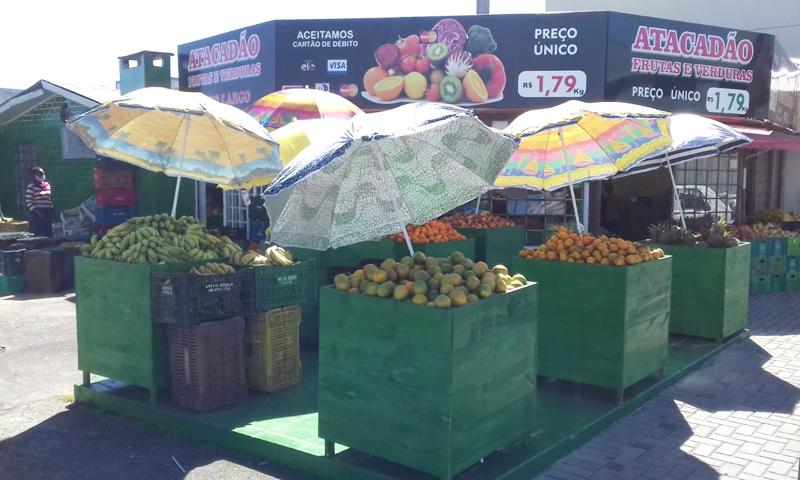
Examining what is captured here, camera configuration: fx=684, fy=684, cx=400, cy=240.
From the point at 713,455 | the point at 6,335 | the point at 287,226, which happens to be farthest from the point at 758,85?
the point at 6,335

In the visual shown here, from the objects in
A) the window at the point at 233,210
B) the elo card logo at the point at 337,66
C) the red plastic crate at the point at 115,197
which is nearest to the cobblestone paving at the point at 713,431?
the elo card logo at the point at 337,66

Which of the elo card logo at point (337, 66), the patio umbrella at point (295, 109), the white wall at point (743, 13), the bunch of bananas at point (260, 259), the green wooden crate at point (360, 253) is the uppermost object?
the white wall at point (743, 13)

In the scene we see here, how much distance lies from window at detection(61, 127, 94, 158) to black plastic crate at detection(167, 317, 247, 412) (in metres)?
13.6

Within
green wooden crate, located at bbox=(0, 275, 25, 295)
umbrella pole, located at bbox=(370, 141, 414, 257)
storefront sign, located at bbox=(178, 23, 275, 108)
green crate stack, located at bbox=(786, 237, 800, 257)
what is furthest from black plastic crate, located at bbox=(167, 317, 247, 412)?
green crate stack, located at bbox=(786, 237, 800, 257)

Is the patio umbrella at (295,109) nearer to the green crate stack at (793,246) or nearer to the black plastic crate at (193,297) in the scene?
the black plastic crate at (193,297)

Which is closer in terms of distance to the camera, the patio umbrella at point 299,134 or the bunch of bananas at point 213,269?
the bunch of bananas at point 213,269

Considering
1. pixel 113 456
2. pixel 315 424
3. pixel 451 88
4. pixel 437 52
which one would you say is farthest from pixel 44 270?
pixel 315 424

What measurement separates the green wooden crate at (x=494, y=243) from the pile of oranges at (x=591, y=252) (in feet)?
11.2

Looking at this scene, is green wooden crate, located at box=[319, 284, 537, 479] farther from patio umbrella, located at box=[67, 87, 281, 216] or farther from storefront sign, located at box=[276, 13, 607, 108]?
storefront sign, located at box=[276, 13, 607, 108]

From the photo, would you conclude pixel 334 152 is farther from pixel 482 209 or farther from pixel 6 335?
pixel 482 209

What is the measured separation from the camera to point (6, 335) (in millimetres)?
8789

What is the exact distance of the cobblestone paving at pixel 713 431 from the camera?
193 inches

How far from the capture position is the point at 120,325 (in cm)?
596

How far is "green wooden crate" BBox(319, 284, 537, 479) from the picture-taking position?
4207 mm
